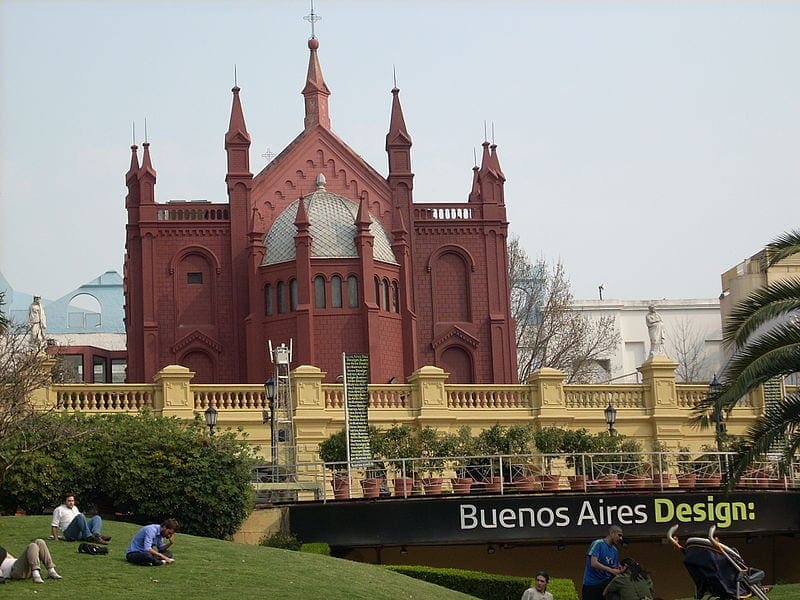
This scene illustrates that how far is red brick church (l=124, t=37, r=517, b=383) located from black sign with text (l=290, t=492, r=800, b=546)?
81.2 ft

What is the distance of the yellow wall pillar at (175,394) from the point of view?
45.8m

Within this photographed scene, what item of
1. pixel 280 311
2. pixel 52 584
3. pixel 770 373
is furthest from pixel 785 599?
pixel 280 311

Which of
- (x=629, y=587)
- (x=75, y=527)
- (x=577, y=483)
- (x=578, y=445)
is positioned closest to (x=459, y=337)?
(x=578, y=445)

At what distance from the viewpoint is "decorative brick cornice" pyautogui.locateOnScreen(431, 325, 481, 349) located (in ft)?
219

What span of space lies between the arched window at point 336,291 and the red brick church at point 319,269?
3.2 inches

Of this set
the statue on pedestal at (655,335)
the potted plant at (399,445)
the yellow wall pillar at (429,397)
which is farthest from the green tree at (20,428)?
the statue on pedestal at (655,335)

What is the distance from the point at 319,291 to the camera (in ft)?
207

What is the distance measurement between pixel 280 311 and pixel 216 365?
11.7ft

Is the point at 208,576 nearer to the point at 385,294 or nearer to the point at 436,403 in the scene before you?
the point at 436,403

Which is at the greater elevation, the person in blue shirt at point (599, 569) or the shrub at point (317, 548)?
the shrub at point (317, 548)

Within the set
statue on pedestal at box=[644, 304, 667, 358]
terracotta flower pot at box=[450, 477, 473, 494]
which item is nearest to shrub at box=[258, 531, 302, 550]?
terracotta flower pot at box=[450, 477, 473, 494]

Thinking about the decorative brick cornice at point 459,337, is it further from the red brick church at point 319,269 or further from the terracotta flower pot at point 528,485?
the terracotta flower pot at point 528,485

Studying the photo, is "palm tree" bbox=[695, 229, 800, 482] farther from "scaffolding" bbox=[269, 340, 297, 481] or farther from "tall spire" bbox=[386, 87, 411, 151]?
"tall spire" bbox=[386, 87, 411, 151]

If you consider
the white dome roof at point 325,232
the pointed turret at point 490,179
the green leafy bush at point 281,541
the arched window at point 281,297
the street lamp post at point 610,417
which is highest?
the pointed turret at point 490,179
